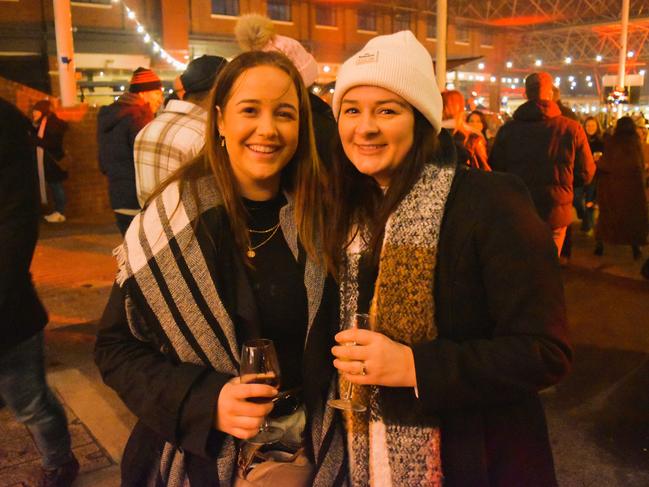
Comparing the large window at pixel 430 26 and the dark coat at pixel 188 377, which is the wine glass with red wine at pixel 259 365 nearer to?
the dark coat at pixel 188 377

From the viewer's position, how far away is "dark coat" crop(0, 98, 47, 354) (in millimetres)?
2668

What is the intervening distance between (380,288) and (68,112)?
1149 cm

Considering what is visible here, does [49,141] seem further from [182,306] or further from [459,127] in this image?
[182,306]

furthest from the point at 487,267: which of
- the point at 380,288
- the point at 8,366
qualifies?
the point at 8,366

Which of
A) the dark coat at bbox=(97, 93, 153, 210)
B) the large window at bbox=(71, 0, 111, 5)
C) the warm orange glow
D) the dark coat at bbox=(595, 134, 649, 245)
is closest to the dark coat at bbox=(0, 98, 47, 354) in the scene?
the dark coat at bbox=(97, 93, 153, 210)

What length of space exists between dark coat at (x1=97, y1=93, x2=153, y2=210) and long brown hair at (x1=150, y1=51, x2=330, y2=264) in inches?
163

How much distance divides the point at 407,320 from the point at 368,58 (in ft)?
2.52

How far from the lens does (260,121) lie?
1931 millimetres

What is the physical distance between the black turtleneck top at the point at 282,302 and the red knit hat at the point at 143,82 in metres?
4.82

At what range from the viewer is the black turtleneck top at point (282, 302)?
1920 millimetres

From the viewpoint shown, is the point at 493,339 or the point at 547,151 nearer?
the point at 493,339

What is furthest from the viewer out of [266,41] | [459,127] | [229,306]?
[459,127]

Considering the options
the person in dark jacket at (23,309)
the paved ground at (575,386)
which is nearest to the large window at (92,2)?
the paved ground at (575,386)

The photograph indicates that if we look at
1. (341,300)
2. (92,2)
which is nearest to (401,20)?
(92,2)
